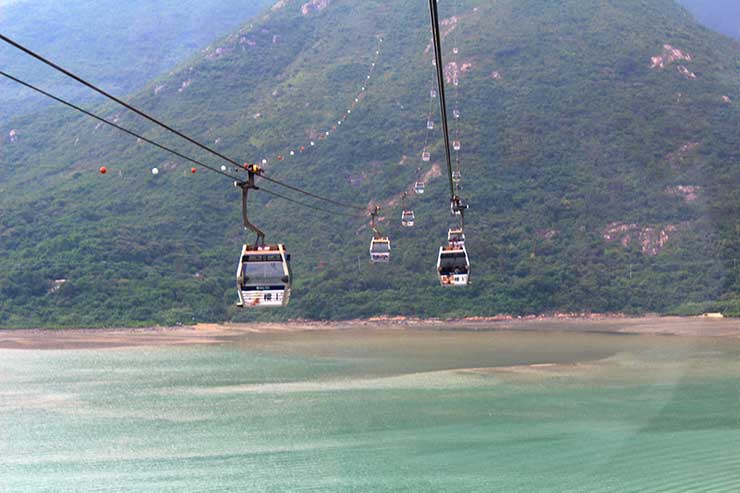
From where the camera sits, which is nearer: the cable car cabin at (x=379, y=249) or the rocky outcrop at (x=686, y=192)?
the cable car cabin at (x=379, y=249)

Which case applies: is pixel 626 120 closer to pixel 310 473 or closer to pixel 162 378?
pixel 162 378

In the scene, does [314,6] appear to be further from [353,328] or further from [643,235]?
[353,328]

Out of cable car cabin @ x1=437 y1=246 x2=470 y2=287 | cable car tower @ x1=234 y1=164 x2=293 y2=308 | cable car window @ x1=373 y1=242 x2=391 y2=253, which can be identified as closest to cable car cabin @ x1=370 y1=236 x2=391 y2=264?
cable car window @ x1=373 y1=242 x2=391 y2=253

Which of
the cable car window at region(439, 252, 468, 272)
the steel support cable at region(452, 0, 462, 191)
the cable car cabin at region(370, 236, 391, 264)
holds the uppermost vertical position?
the steel support cable at region(452, 0, 462, 191)

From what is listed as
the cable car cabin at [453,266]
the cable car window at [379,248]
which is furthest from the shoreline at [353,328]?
the cable car cabin at [453,266]

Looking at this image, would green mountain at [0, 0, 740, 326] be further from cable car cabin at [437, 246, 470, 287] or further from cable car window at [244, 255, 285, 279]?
cable car window at [244, 255, 285, 279]

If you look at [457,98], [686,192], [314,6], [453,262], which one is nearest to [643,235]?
[686,192]

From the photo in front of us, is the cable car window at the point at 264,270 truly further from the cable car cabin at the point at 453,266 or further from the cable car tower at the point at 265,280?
the cable car cabin at the point at 453,266
